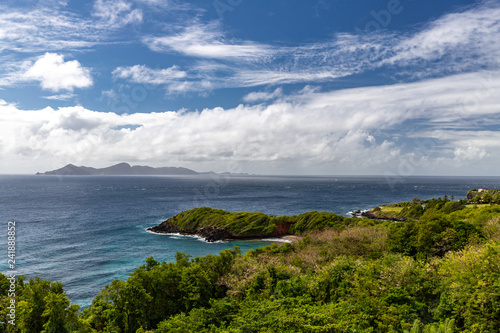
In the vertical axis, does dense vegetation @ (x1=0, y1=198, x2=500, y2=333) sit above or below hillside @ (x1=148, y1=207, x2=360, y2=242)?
above

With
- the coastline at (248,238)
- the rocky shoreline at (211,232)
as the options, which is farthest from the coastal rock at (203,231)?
the coastline at (248,238)

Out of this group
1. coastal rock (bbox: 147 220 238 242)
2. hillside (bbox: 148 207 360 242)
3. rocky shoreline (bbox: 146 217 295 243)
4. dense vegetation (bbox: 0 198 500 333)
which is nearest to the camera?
dense vegetation (bbox: 0 198 500 333)

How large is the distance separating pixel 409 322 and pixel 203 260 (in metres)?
18.2

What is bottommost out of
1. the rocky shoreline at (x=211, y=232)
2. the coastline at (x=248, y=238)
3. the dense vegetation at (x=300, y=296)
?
the coastline at (x=248, y=238)

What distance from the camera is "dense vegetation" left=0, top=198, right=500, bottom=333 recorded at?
16531 millimetres

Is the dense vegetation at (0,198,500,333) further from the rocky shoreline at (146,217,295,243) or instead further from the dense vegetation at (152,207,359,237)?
the rocky shoreline at (146,217,295,243)

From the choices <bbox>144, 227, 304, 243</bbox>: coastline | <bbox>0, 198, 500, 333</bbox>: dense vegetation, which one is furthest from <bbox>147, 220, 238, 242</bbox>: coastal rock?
<bbox>0, 198, 500, 333</bbox>: dense vegetation

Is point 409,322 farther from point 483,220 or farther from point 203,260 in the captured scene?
point 483,220

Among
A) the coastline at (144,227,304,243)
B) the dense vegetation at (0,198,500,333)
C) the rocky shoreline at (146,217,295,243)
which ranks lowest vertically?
the coastline at (144,227,304,243)

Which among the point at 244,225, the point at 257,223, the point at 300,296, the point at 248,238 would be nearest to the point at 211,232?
the point at 244,225

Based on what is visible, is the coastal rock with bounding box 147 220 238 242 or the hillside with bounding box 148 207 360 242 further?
the hillside with bounding box 148 207 360 242

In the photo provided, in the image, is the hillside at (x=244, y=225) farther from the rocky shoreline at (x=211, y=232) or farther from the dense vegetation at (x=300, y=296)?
the dense vegetation at (x=300, y=296)

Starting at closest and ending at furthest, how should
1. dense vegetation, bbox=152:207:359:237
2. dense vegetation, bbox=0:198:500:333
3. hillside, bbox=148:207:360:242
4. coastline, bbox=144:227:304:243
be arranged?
dense vegetation, bbox=0:198:500:333, coastline, bbox=144:227:304:243, hillside, bbox=148:207:360:242, dense vegetation, bbox=152:207:359:237

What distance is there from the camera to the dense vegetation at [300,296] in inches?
651
